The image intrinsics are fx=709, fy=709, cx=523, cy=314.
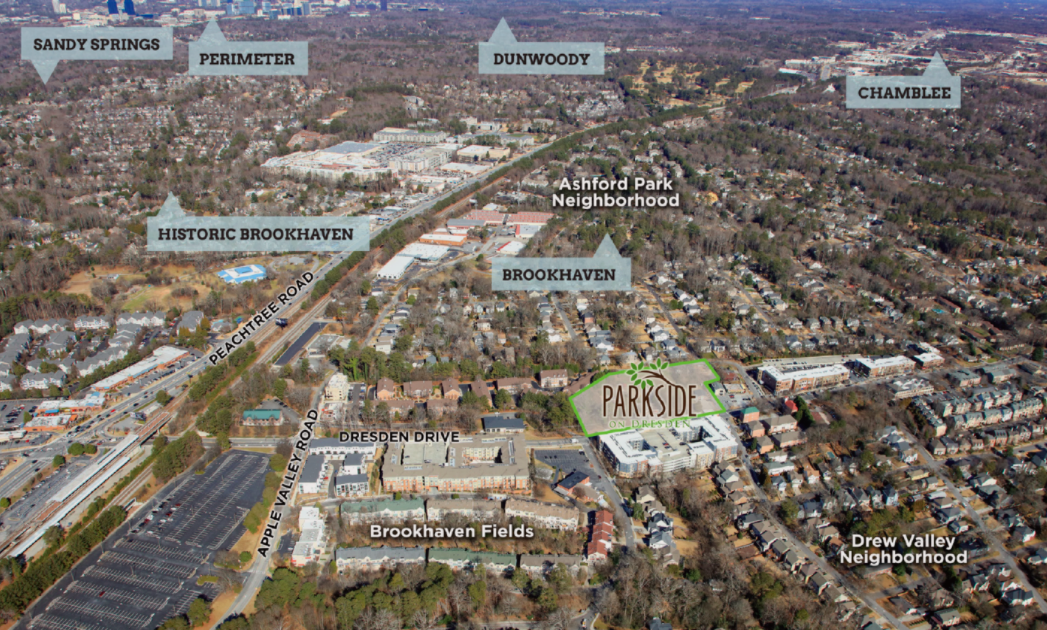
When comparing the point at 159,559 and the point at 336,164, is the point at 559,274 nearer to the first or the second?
the point at 159,559

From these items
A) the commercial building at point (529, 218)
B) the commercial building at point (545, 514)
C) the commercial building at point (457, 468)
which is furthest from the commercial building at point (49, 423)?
the commercial building at point (529, 218)

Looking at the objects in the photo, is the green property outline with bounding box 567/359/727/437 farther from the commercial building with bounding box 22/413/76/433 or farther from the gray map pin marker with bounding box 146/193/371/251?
the gray map pin marker with bounding box 146/193/371/251

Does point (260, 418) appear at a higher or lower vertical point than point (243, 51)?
lower

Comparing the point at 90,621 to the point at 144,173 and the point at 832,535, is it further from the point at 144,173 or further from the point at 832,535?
the point at 144,173

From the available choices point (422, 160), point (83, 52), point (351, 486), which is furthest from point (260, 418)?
point (83, 52)

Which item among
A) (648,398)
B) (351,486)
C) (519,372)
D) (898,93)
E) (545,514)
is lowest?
(545,514)

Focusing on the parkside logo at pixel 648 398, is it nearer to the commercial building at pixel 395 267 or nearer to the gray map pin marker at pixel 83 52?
the commercial building at pixel 395 267

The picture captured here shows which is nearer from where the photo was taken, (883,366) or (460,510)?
(460,510)
